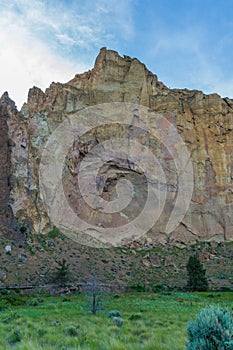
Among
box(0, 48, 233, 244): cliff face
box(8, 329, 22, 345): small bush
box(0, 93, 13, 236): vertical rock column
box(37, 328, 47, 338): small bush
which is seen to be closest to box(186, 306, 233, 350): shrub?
box(8, 329, 22, 345): small bush

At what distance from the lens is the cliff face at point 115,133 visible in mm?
43938

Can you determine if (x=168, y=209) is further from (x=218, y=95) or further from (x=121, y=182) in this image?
(x=218, y=95)

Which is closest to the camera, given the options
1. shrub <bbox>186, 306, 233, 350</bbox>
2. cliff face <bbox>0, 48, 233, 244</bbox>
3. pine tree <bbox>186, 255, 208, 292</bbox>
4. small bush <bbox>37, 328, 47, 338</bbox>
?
shrub <bbox>186, 306, 233, 350</bbox>

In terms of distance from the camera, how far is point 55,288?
3102 centimetres

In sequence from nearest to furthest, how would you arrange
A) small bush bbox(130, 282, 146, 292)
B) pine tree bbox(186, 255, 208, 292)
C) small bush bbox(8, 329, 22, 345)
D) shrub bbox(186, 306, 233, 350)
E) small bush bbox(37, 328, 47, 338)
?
shrub bbox(186, 306, 233, 350) → small bush bbox(8, 329, 22, 345) → small bush bbox(37, 328, 47, 338) → small bush bbox(130, 282, 146, 292) → pine tree bbox(186, 255, 208, 292)

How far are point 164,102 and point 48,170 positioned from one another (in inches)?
1098

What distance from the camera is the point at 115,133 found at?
5784 centimetres

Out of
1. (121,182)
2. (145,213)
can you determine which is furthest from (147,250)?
(121,182)

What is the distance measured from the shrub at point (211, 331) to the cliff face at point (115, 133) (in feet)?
122

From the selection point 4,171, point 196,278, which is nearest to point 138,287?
point 196,278

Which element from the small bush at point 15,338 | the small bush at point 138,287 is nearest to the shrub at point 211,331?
the small bush at point 15,338

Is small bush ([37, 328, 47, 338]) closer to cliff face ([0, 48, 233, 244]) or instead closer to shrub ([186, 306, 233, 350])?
shrub ([186, 306, 233, 350])

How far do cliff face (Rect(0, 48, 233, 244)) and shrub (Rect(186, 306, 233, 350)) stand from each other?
37.3 meters

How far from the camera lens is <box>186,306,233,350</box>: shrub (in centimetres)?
482
